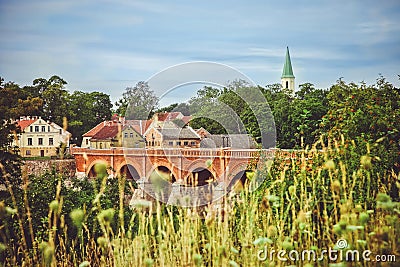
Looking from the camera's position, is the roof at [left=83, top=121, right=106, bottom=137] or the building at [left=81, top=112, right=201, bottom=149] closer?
the building at [left=81, top=112, right=201, bottom=149]

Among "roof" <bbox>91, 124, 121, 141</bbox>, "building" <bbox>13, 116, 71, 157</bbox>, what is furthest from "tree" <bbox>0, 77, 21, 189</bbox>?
"building" <bbox>13, 116, 71, 157</bbox>

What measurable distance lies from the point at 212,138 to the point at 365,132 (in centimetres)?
1137

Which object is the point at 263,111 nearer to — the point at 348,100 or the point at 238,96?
the point at 238,96

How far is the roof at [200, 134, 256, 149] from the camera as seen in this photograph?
14.4m

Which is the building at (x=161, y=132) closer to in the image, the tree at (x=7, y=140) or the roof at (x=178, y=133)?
the roof at (x=178, y=133)

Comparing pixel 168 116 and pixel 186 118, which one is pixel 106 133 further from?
pixel 186 118

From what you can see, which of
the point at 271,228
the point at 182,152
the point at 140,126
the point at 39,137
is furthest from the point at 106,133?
the point at 271,228

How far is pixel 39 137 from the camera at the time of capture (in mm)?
26219

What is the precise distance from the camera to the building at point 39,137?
26062 millimetres

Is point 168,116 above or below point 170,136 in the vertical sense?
above

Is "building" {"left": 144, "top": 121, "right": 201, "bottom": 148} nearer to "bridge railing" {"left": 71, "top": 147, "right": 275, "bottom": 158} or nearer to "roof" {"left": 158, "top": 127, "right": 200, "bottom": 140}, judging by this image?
"roof" {"left": 158, "top": 127, "right": 200, "bottom": 140}

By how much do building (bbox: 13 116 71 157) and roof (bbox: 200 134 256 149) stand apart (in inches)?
450

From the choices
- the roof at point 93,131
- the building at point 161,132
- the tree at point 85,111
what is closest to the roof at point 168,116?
the building at point 161,132

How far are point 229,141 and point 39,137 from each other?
14.1 m
